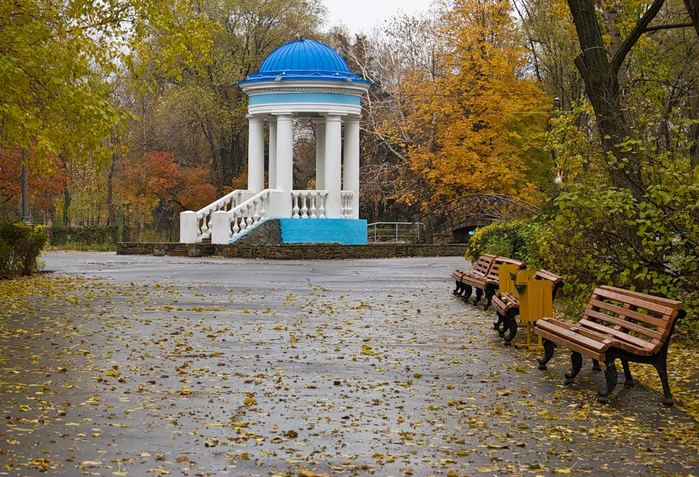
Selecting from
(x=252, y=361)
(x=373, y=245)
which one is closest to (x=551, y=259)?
(x=252, y=361)

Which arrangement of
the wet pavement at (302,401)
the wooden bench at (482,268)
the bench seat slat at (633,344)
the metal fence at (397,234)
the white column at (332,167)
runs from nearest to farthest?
the wet pavement at (302,401) → the bench seat slat at (633,344) → the wooden bench at (482,268) → the white column at (332,167) → the metal fence at (397,234)

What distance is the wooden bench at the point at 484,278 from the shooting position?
16609mm

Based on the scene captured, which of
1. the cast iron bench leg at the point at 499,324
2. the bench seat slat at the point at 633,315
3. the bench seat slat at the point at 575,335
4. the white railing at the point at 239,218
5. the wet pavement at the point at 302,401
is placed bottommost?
the wet pavement at the point at 302,401

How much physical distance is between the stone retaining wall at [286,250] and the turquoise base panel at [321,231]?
6.00ft

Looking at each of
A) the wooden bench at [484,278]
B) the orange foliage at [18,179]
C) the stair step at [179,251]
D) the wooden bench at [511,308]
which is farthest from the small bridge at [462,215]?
the wooden bench at [511,308]

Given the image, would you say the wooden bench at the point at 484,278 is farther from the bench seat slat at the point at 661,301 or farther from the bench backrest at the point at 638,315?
the bench seat slat at the point at 661,301

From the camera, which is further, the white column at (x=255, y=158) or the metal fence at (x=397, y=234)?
the metal fence at (x=397, y=234)

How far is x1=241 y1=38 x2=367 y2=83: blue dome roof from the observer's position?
125ft

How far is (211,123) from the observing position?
54.8 meters

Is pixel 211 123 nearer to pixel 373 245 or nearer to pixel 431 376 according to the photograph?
pixel 373 245

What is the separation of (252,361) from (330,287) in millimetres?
10998

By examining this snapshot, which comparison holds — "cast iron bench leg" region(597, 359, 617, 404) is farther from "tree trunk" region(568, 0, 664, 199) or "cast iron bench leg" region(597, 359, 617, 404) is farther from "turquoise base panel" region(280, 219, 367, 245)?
"turquoise base panel" region(280, 219, 367, 245)

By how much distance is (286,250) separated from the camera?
34344mm

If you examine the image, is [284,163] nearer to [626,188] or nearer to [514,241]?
[514,241]
